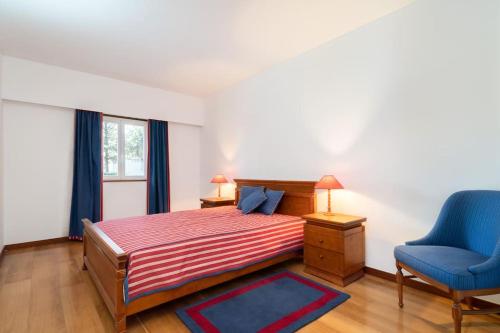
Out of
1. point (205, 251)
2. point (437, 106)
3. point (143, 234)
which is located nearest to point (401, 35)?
point (437, 106)

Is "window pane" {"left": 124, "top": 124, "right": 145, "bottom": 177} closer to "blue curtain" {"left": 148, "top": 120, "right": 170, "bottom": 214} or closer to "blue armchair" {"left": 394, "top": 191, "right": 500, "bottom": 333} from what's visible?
"blue curtain" {"left": 148, "top": 120, "right": 170, "bottom": 214}

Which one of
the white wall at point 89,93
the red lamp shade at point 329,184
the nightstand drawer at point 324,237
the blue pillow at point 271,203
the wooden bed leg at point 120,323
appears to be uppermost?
the white wall at point 89,93

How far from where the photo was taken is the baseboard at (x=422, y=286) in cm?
202

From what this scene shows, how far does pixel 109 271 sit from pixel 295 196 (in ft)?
7.62

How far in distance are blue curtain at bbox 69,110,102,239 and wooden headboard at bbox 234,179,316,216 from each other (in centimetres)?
293

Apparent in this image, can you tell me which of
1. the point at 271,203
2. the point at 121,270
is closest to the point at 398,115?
the point at 271,203

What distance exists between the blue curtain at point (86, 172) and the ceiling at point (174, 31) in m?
0.89

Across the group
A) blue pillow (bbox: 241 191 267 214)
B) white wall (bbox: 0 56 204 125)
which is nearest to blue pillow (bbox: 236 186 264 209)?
blue pillow (bbox: 241 191 267 214)

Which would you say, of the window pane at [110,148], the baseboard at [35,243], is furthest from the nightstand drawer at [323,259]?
the baseboard at [35,243]

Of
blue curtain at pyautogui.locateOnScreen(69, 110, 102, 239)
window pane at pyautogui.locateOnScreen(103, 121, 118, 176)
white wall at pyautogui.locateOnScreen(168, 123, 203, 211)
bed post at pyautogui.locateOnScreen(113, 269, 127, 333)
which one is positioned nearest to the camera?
bed post at pyautogui.locateOnScreen(113, 269, 127, 333)

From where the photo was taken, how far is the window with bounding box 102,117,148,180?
4.53 m

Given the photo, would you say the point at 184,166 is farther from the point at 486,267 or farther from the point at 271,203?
the point at 486,267

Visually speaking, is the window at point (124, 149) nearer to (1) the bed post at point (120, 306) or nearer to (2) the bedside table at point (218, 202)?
(2) the bedside table at point (218, 202)

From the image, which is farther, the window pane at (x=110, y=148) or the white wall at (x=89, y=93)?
the window pane at (x=110, y=148)
